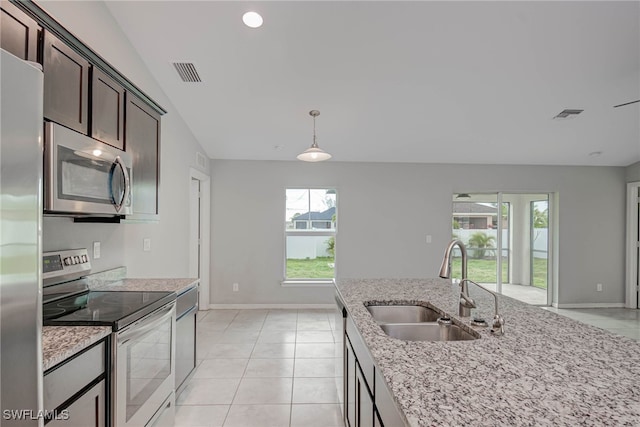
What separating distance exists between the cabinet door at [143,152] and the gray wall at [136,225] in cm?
37

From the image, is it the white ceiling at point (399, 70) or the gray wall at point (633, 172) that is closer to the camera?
the white ceiling at point (399, 70)

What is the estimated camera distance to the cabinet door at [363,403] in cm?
138

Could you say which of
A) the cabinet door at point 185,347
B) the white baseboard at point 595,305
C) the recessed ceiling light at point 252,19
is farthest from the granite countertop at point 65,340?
the white baseboard at point 595,305

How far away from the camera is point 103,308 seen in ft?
5.79

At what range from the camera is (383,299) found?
2.08 metres

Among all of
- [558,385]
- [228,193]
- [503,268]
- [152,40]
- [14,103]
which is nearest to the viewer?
[14,103]

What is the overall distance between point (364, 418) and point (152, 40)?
10.4 feet

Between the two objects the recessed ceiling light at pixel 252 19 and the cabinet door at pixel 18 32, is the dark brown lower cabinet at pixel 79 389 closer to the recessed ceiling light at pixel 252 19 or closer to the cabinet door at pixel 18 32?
the cabinet door at pixel 18 32

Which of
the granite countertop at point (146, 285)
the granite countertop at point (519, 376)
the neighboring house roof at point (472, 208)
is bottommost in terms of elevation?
the granite countertop at point (146, 285)

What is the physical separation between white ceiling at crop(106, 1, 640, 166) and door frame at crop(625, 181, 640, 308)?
1.43 metres

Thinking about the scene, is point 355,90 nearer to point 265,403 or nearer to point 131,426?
point 265,403

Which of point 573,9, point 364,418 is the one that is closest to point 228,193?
point 364,418

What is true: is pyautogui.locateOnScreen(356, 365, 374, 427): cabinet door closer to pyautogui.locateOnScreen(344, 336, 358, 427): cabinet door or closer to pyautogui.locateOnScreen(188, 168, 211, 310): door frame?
pyautogui.locateOnScreen(344, 336, 358, 427): cabinet door

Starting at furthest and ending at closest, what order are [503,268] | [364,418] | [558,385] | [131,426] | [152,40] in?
[503,268] → [152,40] → [131,426] → [364,418] → [558,385]
